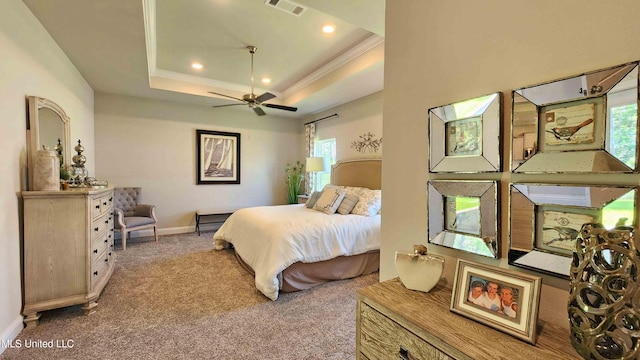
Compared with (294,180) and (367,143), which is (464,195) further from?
(294,180)

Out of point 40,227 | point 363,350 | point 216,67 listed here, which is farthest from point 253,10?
point 363,350

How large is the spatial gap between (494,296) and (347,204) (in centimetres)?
272

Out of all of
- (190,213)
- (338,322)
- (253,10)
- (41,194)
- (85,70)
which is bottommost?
(338,322)

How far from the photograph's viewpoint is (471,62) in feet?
3.82

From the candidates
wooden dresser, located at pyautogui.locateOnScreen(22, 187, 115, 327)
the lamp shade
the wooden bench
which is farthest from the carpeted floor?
the lamp shade

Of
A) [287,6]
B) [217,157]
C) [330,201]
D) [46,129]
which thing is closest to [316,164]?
[330,201]

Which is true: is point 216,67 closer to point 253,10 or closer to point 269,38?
point 269,38

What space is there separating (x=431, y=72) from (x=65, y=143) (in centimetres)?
387

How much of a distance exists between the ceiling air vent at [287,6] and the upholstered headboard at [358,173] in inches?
93.5

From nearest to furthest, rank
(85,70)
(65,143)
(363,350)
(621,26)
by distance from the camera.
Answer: (621,26) → (363,350) → (65,143) → (85,70)

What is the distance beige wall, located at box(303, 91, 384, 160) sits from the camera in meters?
4.37

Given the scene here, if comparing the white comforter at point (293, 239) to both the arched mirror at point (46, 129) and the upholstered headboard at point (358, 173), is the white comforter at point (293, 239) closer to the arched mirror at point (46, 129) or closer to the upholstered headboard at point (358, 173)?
the upholstered headboard at point (358, 173)

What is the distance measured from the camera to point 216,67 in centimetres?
421

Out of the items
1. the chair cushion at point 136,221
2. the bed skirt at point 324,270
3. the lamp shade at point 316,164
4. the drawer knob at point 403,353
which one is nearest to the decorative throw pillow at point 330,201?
the bed skirt at point 324,270
